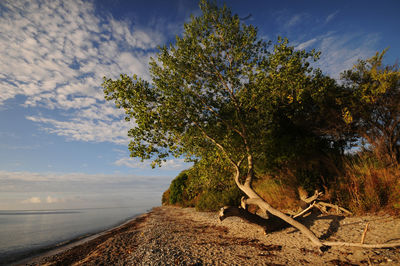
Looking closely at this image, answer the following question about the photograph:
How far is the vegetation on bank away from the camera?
8.47 m

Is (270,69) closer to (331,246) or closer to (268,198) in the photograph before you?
(331,246)

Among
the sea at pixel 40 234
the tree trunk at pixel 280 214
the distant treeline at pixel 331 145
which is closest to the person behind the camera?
the tree trunk at pixel 280 214

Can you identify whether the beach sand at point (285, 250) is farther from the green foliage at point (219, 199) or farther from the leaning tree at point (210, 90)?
the green foliage at point (219, 199)

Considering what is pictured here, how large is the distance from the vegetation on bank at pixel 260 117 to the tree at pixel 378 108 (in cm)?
5

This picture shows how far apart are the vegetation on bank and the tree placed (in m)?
0.05

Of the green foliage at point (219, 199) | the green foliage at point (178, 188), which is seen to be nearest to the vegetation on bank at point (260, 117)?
the green foliage at point (219, 199)

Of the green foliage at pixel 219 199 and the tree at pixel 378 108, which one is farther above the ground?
the tree at pixel 378 108

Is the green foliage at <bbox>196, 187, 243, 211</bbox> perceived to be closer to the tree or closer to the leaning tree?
the leaning tree

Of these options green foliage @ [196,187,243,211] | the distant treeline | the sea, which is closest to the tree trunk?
the distant treeline

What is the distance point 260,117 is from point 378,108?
7574 mm

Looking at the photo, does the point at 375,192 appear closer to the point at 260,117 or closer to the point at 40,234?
the point at 260,117

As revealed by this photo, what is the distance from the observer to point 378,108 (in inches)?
434

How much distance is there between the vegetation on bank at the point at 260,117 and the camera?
8469mm

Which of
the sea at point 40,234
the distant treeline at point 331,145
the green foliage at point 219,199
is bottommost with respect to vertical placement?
the sea at point 40,234
